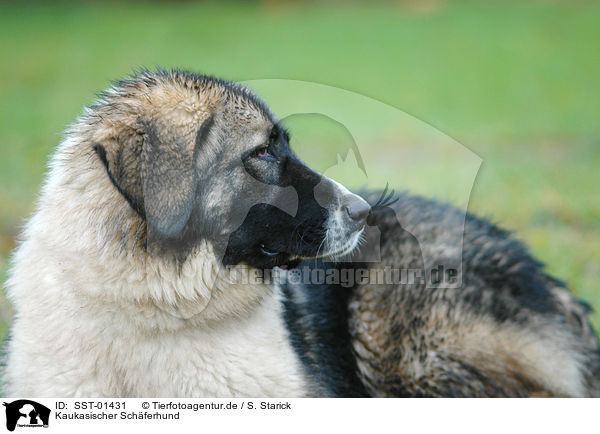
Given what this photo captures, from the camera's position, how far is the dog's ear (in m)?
2.47

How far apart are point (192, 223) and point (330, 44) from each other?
7.90m

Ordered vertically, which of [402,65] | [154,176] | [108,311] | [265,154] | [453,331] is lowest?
[453,331]

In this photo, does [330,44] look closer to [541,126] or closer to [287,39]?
[287,39]

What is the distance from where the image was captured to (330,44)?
9961 millimetres

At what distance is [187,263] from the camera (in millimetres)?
2656

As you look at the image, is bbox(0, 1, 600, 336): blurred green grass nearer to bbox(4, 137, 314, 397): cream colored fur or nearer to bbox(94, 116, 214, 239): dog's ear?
bbox(4, 137, 314, 397): cream colored fur

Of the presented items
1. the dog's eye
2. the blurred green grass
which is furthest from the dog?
the blurred green grass
